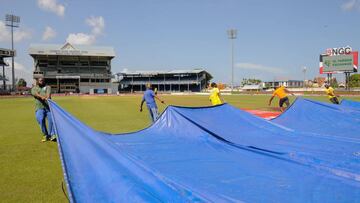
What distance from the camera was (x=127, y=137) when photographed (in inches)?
276

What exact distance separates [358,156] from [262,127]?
288 centimetres

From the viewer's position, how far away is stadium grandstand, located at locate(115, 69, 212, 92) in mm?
99875

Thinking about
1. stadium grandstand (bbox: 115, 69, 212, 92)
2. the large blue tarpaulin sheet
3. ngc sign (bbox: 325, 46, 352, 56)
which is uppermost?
ngc sign (bbox: 325, 46, 352, 56)

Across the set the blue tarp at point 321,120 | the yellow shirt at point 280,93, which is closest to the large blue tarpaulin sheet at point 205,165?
the blue tarp at point 321,120

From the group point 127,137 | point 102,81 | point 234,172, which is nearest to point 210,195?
point 234,172

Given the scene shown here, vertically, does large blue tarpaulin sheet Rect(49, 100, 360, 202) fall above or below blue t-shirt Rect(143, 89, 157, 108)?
below

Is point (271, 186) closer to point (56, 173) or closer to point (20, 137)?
point (56, 173)

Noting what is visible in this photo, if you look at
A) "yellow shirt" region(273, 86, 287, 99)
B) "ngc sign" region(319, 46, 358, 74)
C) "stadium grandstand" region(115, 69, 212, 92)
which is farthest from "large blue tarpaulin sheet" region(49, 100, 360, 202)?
"stadium grandstand" region(115, 69, 212, 92)

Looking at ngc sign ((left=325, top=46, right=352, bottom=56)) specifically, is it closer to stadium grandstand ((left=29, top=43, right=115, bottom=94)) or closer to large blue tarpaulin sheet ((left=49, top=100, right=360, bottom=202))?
stadium grandstand ((left=29, top=43, right=115, bottom=94))

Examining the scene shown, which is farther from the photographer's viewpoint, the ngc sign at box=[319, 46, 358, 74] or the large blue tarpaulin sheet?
the ngc sign at box=[319, 46, 358, 74]

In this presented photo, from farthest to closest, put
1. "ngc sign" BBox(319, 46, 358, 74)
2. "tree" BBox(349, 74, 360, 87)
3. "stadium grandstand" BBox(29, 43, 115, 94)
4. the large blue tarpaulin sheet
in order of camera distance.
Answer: "tree" BBox(349, 74, 360, 87) → "stadium grandstand" BBox(29, 43, 115, 94) → "ngc sign" BBox(319, 46, 358, 74) → the large blue tarpaulin sheet

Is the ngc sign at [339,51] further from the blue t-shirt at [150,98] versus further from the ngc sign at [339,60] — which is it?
the blue t-shirt at [150,98]

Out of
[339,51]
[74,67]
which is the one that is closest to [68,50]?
[74,67]

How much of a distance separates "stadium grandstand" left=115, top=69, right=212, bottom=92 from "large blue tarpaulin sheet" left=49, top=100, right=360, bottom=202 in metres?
92.6
